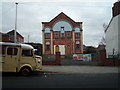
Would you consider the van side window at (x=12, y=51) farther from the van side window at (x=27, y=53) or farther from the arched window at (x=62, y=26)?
the arched window at (x=62, y=26)

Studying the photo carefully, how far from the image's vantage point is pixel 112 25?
39.8 meters

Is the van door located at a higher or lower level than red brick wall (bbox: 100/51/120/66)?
higher

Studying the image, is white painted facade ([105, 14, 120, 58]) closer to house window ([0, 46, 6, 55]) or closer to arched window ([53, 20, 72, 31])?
arched window ([53, 20, 72, 31])

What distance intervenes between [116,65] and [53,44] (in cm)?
3266

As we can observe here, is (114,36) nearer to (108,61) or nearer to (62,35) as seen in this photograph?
(108,61)

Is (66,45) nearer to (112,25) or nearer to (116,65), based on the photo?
(112,25)

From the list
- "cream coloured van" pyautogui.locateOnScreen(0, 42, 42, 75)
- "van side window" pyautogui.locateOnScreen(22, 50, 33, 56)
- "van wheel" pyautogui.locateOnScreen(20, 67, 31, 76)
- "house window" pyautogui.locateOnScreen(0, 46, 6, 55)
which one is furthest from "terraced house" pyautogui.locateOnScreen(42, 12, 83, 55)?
"house window" pyautogui.locateOnScreen(0, 46, 6, 55)

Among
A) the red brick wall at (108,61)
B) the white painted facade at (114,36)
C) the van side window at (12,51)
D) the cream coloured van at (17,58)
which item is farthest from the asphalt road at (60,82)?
the white painted facade at (114,36)

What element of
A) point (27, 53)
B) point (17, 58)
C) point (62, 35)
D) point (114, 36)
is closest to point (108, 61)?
point (27, 53)

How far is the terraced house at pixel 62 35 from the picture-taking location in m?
55.0

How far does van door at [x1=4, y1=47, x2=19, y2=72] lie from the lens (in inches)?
551

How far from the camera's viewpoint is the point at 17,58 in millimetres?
14172

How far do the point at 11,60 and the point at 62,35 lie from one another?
43.1 m

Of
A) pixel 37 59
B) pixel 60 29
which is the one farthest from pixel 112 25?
pixel 37 59
